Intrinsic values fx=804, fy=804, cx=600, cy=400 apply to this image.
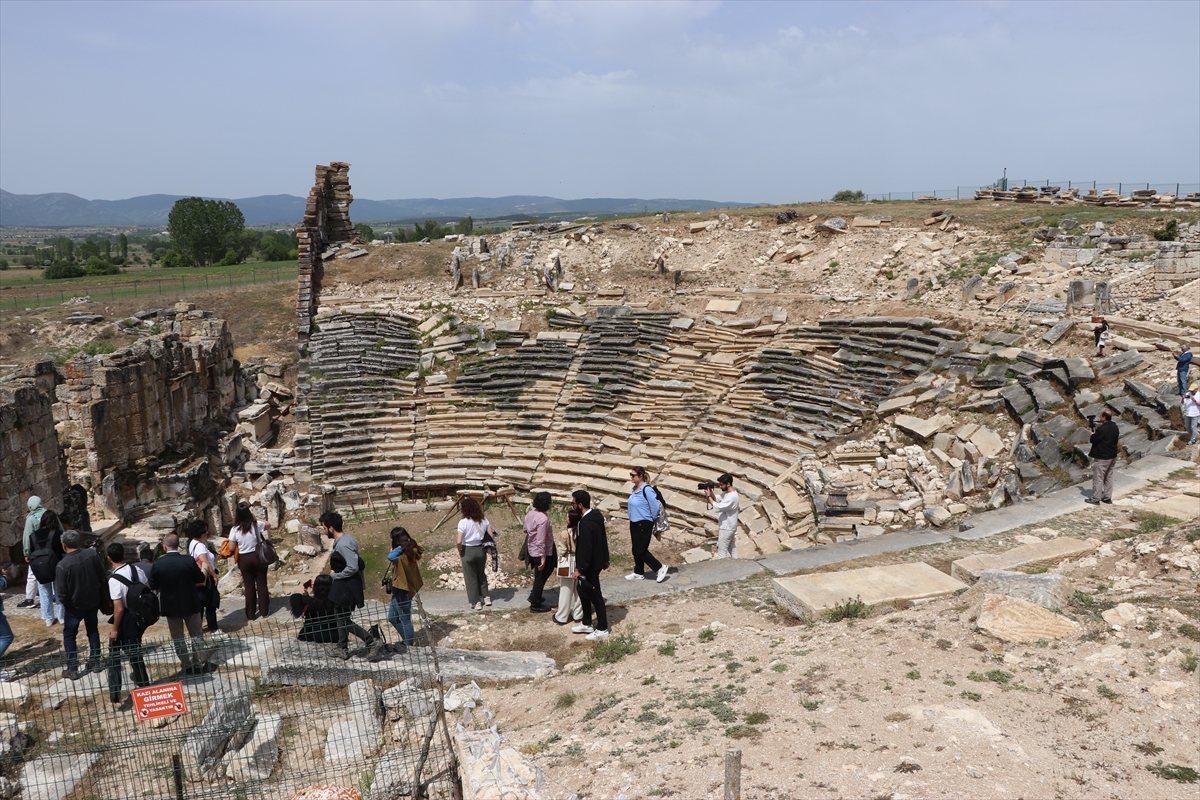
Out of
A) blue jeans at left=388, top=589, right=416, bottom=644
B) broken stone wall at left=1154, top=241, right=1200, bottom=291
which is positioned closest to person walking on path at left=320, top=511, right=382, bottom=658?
blue jeans at left=388, top=589, right=416, bottom=644

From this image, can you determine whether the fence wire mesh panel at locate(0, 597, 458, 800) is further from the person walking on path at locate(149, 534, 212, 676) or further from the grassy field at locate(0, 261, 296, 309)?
the grassy field at locate(0, 261, 296, 309)

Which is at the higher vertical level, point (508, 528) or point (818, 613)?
point (818, 613)

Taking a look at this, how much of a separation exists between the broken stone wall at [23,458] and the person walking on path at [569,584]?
8185 mm

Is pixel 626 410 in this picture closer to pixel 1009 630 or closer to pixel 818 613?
pixel 818 613

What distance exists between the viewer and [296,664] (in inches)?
273

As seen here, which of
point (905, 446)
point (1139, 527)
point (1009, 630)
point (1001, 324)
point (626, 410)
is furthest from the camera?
point (626, 410)

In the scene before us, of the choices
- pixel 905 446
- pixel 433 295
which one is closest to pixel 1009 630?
pixel 905 446

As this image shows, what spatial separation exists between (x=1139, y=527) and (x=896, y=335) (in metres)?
7.63

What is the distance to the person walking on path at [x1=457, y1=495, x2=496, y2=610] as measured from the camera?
8203 mm

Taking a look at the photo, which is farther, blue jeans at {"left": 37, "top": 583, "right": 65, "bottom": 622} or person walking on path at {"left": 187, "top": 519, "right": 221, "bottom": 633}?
blue jeans at {"left": 37, "top": 583, "right": 65, "bottom": 622}

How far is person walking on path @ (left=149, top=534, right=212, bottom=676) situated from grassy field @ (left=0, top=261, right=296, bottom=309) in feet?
109

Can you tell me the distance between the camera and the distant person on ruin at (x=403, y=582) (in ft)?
23.9

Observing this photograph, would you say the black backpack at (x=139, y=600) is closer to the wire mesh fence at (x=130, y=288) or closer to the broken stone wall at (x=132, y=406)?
the broken stone wall at (x=132, y=406)

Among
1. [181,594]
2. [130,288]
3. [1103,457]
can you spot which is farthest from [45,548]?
[130,288]
